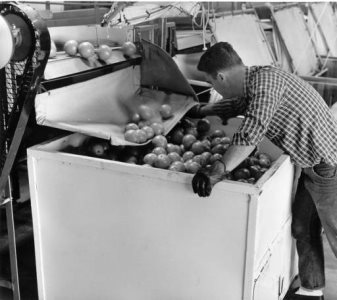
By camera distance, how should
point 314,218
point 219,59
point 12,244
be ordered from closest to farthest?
point 219,59 → point 12,244 → point 314,218

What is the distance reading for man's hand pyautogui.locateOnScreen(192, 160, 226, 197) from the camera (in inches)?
65.4

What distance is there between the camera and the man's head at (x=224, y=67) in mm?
1877

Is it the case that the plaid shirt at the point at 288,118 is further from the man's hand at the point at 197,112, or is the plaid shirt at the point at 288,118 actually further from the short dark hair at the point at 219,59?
the man's hand at the point at 197,112

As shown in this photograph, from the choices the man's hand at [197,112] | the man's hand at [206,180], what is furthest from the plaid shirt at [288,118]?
the man's hand at [197,112]

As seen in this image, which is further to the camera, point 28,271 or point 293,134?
point 28,271

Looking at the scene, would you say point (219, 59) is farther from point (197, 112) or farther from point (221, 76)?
point (197, 112)

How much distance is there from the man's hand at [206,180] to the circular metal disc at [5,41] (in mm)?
731

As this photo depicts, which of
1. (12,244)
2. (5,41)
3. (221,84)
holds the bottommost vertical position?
(12,244)

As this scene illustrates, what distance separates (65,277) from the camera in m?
2.14

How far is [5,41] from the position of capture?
4.69 ft

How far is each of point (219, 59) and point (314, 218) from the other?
0.95 metres

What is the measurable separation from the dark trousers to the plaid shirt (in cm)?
9

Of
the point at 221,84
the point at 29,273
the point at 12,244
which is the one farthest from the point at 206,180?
the point at 29,273

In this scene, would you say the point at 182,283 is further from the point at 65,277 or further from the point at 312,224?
the point at 312,224
